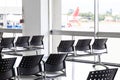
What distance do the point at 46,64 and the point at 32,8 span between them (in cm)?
499

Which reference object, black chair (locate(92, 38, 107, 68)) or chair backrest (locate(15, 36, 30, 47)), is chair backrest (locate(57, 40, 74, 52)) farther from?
chair backrest (locate(15, 36, 30, 47))

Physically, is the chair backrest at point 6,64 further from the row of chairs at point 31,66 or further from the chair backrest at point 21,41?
the chair backrest at point 21,41

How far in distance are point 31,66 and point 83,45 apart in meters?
3.50

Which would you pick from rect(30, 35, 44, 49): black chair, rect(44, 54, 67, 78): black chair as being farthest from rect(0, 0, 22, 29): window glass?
rect(44, 54, 67, 78): black chair

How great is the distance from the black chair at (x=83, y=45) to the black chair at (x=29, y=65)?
323 centimetres

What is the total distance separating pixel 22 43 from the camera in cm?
911

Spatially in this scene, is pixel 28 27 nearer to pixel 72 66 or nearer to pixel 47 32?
pixel 47 32

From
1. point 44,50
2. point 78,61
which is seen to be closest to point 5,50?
point 44,50

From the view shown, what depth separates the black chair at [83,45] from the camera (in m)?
8.48

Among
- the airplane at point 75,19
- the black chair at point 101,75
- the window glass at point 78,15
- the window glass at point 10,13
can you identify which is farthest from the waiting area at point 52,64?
the window glass at point 10,13

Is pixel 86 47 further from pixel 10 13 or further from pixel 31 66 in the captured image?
pixel 10 13

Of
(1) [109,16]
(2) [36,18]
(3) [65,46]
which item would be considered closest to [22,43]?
(2) [36,18]

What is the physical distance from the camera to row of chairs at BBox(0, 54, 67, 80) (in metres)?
4.82

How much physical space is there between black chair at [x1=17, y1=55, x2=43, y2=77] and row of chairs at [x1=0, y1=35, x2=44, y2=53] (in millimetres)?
3588
